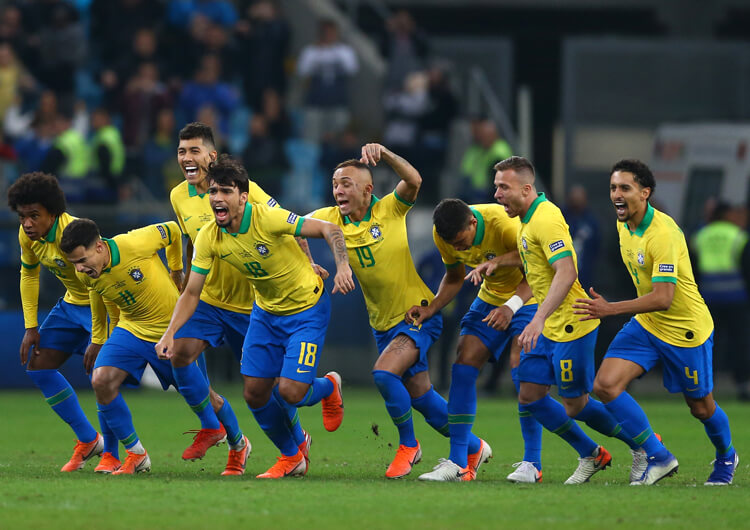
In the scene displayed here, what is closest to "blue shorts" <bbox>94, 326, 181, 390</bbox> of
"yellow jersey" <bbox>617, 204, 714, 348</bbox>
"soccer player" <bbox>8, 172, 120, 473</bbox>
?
"soccer player" <bbox>8, 172, 120, 473</bbox>

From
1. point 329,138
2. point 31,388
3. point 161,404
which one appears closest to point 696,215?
point 329,138

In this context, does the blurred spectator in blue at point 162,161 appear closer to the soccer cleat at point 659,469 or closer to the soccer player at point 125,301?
the soccer player at point 125,301

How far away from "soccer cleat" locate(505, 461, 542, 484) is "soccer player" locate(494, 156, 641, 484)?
0.74 ft

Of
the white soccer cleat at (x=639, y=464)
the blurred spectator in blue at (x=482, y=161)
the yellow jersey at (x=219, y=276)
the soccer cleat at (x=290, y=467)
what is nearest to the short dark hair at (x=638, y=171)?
the white soccer cleat at (x=639, y=464)

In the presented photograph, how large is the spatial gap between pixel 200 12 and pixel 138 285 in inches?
475

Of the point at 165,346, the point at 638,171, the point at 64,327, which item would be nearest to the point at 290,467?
the point at 165,346

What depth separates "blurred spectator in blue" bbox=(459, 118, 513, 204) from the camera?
17516mm

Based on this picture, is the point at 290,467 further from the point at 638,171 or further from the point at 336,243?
the point at 638,171

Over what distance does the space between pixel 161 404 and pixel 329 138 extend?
488 cm

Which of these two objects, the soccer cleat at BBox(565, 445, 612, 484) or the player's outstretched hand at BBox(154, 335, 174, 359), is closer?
the player's outstretched hand at BBox(154, 335, 174, 359)

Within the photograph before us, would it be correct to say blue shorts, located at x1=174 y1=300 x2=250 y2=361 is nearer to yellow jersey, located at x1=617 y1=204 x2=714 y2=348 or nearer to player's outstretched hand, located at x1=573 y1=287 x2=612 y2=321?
player's outstretched hand, located at x1=573 y1=287 x2=612 y2=321

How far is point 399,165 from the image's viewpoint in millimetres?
9164

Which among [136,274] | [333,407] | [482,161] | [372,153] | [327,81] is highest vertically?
[327,81]

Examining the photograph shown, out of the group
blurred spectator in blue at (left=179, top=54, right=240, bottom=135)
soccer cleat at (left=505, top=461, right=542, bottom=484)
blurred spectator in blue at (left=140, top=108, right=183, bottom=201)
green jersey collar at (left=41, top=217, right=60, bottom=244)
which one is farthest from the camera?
blurred spectator in blue at (left=179, top=54, right=240, bottom=135)
